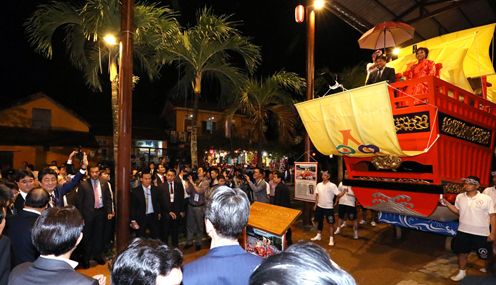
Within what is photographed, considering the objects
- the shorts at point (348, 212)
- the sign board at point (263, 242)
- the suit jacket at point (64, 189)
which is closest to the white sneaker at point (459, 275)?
the shorts at point (348, 212)

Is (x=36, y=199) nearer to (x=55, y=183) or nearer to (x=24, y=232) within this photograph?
(x=24, y=232)

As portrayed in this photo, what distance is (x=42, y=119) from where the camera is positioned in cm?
2278

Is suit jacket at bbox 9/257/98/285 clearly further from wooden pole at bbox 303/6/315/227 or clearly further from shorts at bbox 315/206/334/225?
wooden pole at bbox 303/6/315/227

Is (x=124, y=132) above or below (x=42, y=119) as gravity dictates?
below

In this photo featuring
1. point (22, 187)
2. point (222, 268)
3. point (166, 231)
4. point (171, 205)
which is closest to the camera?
point (222, 268)

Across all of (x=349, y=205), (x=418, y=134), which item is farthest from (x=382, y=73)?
(x=349, y=205)

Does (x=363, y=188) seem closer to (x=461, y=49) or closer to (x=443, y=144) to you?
(x=443, y=144)

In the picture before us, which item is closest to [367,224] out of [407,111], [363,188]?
[363,188]

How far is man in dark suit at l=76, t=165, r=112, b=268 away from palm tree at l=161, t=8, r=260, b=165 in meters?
4.19

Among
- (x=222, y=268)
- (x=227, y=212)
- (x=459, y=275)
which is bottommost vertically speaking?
(x=459, y=275)

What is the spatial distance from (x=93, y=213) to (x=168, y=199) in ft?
5.34

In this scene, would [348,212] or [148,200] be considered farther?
[348,212]

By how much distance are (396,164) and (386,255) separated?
2.40 m

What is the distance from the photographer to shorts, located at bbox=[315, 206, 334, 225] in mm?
8031
